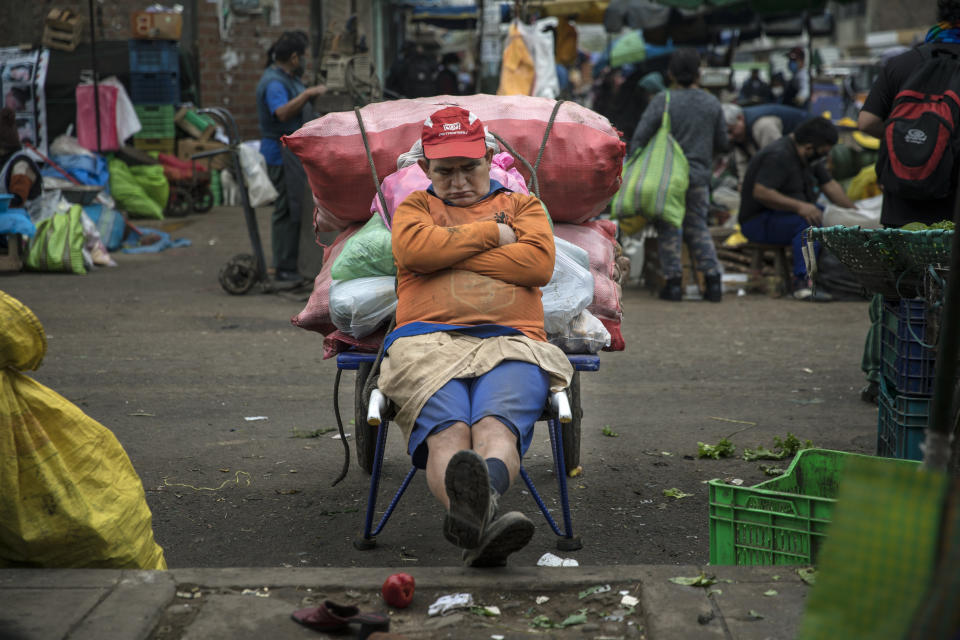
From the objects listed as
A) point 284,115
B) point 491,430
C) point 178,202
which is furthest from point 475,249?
point 178,202

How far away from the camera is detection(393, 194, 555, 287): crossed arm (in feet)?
11.8

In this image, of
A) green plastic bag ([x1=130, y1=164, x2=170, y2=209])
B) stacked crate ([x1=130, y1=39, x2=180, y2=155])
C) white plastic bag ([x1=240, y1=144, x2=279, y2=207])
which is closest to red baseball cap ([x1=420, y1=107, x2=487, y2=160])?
white plastic bag ([x1=240, y1=144, x2=279, y2=207])

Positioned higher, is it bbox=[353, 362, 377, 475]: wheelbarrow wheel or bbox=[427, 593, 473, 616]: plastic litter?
bbox=[427, 593, 473, 616]: plastic litter

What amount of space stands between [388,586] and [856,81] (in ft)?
68.7

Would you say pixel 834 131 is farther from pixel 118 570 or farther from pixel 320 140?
pixel 118 570

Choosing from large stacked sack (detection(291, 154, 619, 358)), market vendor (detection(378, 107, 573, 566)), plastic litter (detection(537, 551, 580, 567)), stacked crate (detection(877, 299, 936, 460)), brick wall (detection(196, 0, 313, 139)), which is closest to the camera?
market vendor (detection(378, 107, 573, 566))

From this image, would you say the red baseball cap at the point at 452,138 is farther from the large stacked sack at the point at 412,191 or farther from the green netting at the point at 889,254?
the green netting at the point at 889,254

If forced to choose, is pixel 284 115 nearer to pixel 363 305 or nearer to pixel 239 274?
pixel 239 274

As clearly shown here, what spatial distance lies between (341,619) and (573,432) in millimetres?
2046

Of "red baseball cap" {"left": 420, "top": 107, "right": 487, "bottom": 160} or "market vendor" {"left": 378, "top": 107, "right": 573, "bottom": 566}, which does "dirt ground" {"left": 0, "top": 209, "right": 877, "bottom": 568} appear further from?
"red baseball cap" {"left": 420, "top": 107, "right": 487, "bottom": 160}

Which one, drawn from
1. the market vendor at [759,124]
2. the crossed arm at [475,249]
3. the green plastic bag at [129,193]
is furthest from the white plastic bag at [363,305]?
the green plastic bag at [129,193]

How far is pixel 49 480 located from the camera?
292 cm

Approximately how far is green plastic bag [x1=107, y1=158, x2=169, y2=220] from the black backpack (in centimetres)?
1049

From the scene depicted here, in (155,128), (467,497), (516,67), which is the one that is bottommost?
(467,497)
